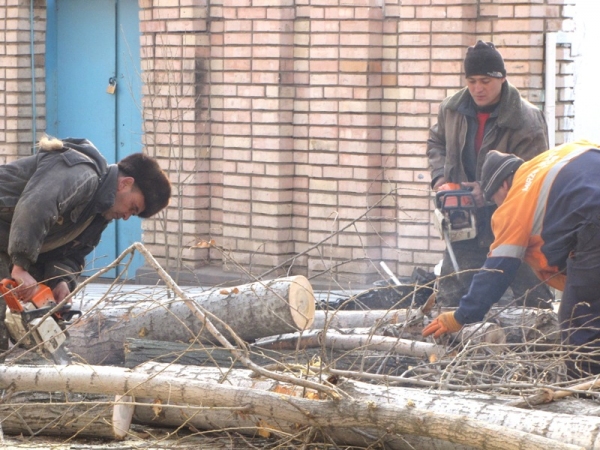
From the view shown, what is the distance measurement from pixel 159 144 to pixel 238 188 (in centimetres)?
82

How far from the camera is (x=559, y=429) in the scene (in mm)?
3998

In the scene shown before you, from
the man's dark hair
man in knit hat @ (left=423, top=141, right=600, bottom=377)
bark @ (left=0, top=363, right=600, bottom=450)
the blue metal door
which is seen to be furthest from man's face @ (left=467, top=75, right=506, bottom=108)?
the blue metal door

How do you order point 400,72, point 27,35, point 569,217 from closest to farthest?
point 569,217
point 400,72
point 27,35

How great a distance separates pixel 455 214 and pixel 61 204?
7.78 ft

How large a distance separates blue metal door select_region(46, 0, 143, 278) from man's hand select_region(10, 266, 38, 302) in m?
4.08

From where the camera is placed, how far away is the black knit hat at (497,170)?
5.48 m

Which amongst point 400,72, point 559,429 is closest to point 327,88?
point 400,72

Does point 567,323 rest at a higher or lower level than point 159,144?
lower

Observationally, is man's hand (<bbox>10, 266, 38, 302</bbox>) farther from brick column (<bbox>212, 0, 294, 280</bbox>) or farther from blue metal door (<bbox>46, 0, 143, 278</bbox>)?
blue metal door (<bbox>46, 0, 143, 278</bbox>)

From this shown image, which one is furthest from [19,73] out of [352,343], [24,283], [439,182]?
[352,343]

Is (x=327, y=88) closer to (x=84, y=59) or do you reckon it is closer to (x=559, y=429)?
(x=84, y=59)

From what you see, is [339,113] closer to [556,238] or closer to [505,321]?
[505,321]

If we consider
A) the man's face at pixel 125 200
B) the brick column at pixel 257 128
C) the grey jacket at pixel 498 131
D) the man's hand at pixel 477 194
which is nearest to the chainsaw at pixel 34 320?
the man's face at pixel 125 200

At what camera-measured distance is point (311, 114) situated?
8.48 metres
